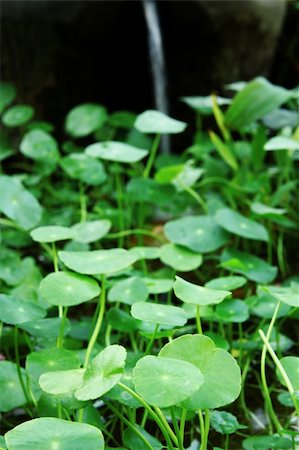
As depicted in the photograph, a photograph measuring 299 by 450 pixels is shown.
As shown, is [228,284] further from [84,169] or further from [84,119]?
[84,119]

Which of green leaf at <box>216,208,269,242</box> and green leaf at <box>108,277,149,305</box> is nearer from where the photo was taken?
green leaf at <box>108,277,149,305</box>

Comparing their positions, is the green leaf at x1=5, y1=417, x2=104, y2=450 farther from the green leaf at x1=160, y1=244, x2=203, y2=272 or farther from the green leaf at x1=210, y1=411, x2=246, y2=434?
the green leaf at x1=160, y1=244, x2=203, y2=272

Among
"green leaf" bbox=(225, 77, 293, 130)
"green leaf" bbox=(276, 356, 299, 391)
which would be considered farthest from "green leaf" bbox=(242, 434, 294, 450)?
"green leaf" bbox=(225, 77, 293, 130)

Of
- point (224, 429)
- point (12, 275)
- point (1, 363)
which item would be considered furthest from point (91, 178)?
point (224, 429)

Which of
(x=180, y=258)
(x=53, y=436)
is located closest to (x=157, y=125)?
(x=180, y=258)

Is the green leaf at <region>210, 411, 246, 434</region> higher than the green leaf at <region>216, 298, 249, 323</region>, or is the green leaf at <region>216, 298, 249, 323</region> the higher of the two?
the green leaf at <region>216, 298, 249, 323</region>

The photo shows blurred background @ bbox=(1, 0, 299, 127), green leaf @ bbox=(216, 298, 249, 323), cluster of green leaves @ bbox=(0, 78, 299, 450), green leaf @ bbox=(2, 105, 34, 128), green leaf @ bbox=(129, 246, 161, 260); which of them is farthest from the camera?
blurred background @ bbox=(1, 0, 299, 127)

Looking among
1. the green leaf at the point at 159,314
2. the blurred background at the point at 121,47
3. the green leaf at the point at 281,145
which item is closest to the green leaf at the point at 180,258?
the green leaf at the point at 281,145

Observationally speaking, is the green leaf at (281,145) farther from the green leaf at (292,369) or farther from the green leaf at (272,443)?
the green leaf at (272,443)
